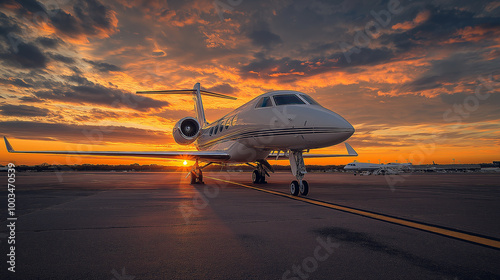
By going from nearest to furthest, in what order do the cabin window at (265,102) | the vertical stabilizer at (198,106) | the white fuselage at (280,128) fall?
the white fuselage at (280,128), the cabin window at (265,102), the vertical stabilizer at (198,106)

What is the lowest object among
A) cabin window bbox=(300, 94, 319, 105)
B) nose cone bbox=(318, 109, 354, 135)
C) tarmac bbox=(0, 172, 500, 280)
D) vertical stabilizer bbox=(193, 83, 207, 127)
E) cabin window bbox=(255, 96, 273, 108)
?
tarmac bbox=(0, 172, 500, 280)

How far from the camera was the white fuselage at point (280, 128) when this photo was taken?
795 centimetres

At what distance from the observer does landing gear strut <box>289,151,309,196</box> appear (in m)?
8.66

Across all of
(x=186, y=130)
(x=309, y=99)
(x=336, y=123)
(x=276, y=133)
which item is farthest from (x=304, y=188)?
(x=186, y=130)

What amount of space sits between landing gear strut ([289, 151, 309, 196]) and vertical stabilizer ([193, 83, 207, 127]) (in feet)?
51.5

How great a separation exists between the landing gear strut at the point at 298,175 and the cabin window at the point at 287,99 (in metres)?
1.73

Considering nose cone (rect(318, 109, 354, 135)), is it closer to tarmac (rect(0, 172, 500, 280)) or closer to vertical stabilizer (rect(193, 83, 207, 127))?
tarmac (rect(0, 172, 500, 280))

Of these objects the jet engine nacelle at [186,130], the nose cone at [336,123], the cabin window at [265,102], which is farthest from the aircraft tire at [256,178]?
the nose cone at [336,123]

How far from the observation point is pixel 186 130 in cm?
1809

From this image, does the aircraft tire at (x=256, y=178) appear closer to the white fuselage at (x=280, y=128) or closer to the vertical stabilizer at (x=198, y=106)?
the white fuselage at (x=280, y=128)

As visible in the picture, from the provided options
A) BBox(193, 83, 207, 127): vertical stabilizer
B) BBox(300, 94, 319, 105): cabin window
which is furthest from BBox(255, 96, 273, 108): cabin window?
BBox(193, 83, 207, 127): vertical stabilizer

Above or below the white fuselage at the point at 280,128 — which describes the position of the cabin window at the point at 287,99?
above

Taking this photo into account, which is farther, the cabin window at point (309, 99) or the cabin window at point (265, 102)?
the cabin window at point (265, 102)

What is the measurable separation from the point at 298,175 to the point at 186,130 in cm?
1095
